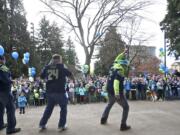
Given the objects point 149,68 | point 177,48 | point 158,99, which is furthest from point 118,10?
point 149,68

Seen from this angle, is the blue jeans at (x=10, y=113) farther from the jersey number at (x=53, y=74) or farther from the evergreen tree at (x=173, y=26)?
the evergreen tree at (x=173, y=26)

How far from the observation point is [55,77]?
8.70 meters

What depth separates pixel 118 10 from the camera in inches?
1423

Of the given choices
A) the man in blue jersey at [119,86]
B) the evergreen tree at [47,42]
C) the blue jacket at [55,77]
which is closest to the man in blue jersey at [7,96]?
the blue jacket at [55,77]

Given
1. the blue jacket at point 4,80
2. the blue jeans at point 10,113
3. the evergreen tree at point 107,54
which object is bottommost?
the blue jeans at point 10,113

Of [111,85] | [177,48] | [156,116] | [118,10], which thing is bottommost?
[156,116]

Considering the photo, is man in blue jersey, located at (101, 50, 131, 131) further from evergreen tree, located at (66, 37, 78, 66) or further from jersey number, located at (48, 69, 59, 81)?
evergreen tree, located at (66, 37, 78, 66)

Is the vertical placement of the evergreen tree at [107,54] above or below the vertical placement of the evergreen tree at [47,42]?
below

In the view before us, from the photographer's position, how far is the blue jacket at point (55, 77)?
28.6ft

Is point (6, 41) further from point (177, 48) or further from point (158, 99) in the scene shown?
point (158, 99)

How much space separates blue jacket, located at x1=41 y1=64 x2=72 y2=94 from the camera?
8703mm

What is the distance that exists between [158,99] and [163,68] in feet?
23.7

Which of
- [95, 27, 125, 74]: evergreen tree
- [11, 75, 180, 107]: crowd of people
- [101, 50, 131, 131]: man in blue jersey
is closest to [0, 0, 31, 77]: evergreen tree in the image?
[95, 27, 125, 74]: evergreen tree

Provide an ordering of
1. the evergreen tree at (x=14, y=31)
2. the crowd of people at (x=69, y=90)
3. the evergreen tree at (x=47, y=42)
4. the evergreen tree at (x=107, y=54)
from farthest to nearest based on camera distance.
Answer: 1. the evergreen tree at (x=47, y=42)
2. the evergreen tree at (x=107, y=54)
3. the evergreen tree at (x=14, y=31)
4. the crowd of people at (x=69, y=90)
